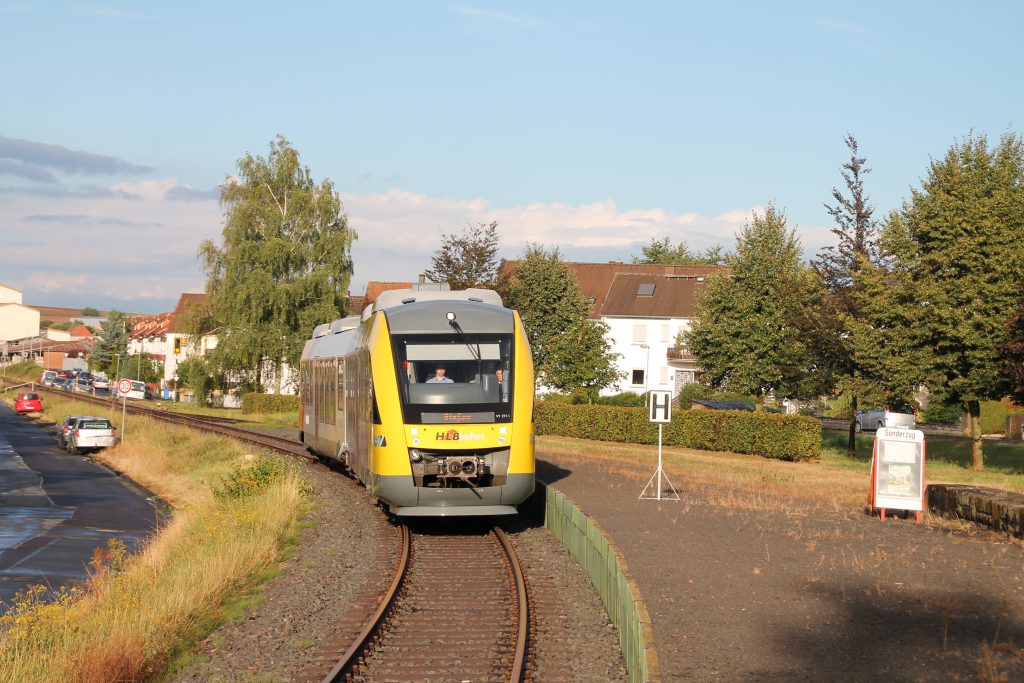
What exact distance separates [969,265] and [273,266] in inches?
1659

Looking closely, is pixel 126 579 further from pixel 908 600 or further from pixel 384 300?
pixel 908 600

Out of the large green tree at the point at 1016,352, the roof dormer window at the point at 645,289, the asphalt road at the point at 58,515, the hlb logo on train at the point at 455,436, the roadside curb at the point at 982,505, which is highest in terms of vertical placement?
the roof dormer window at the point at 645,289

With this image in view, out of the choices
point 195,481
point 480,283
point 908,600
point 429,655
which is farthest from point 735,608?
point 480,283

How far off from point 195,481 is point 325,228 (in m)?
35.0

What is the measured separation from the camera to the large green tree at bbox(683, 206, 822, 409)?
4325 centimetres

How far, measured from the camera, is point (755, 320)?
4353cm

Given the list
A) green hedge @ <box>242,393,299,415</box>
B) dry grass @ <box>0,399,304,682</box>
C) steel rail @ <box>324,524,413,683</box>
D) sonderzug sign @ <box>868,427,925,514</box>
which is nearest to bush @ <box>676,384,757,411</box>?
green hedge @ <box>242,393,299,415</box>

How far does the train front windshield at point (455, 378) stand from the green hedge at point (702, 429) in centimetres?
2094

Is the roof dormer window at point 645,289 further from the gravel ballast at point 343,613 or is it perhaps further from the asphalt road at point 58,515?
the gravel ballast at point 343,613

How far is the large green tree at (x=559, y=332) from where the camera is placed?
5612cm

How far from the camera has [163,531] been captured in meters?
20.7

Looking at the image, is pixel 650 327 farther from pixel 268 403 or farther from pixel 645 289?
pixel 268 403

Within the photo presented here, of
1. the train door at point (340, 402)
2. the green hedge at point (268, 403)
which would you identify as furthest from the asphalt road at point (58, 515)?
the green hedge at point (268, 403)

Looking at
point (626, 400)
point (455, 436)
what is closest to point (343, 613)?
→ point (455, 436)
